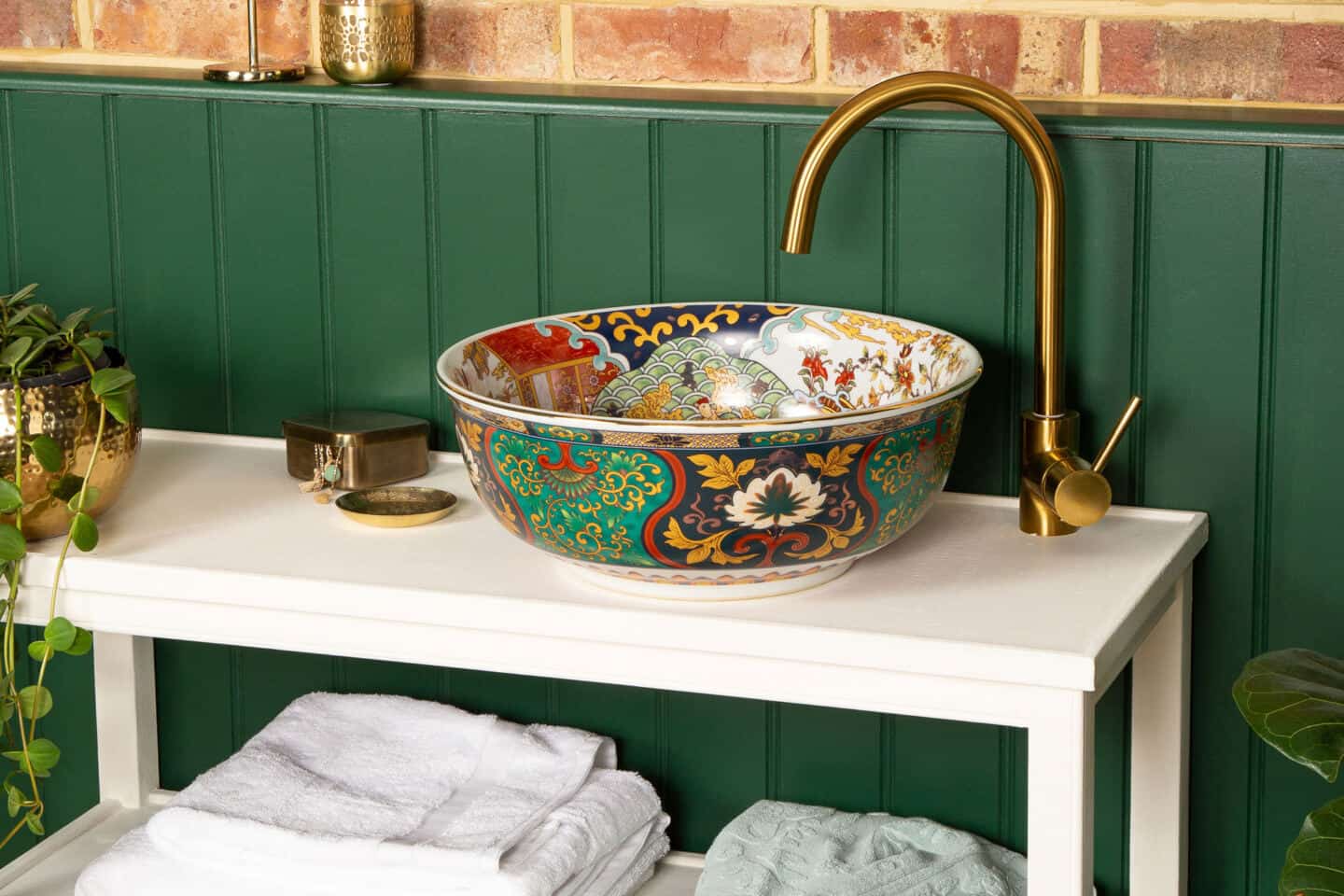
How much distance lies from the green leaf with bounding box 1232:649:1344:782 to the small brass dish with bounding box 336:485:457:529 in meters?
0.60

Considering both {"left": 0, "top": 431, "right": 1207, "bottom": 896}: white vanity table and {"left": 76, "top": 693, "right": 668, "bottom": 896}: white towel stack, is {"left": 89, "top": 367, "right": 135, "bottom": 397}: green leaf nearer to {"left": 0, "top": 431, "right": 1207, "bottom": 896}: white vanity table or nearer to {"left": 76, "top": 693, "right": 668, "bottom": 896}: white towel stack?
{"left": 0, "top": 431, "right": 1207, "bottom": 896}: white vanity table

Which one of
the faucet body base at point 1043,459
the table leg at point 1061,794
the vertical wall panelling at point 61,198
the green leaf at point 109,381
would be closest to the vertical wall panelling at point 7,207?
the vertical wall panelling at point 61,198

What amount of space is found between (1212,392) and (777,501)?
411mm

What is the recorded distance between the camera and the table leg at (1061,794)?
3.67 ft

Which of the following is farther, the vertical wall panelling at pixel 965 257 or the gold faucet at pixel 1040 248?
the vertical wall panelling at pixel 965 257

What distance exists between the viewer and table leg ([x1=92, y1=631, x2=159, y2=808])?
1.75m

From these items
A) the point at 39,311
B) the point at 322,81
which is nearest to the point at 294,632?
the point at 39,311

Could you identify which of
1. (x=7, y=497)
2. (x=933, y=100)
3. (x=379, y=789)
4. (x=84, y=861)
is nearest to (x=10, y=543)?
(x=7, y=497)

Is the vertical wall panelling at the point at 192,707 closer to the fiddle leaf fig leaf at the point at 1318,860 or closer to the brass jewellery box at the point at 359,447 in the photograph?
the brass jewellery box at the point at 359,447

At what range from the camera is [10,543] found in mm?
1300

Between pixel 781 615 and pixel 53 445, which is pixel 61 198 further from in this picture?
pixel 781 615

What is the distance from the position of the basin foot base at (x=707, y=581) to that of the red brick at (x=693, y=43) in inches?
19.2

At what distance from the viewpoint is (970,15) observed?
1.47 m

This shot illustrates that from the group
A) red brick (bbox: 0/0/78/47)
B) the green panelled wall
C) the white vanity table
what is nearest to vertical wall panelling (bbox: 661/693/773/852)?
the green panelled wall
